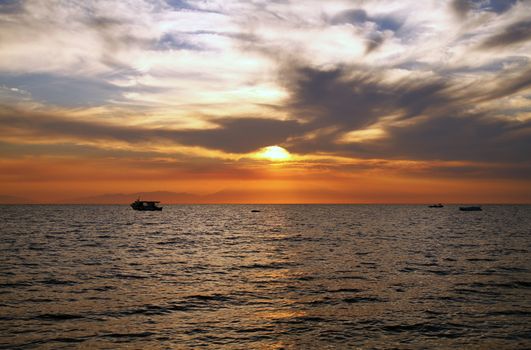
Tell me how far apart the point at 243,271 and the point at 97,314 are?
59.5ft

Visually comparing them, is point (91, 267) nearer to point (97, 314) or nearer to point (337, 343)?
point (97, 314)

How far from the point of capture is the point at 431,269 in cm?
4097

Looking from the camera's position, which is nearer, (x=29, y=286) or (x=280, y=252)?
(x=29, y=286)

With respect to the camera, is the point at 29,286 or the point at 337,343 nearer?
the point at 337,343

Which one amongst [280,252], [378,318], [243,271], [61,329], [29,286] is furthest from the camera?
[280,252]

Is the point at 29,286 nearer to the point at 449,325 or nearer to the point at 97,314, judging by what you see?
the point at 97,314

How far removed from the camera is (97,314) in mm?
23781

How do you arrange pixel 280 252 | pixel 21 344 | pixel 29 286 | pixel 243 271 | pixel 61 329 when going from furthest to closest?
pixel 280 252 → pixel 243 271 → pixel 29 286 → pixel 61 329 → pixel 21 344

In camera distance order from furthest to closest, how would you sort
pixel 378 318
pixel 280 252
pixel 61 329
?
1. pixel 280 252
2. pixel 378 318
3. pixel 61 329

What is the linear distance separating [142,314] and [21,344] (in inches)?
253

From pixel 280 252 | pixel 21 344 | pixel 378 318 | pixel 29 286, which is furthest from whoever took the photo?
pixel 280 252

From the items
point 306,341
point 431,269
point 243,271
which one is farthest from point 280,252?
point 306,341

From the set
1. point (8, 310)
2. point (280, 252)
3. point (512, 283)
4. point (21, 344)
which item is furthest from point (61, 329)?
point (280, 252)

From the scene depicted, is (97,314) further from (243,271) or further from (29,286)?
(243,271)
